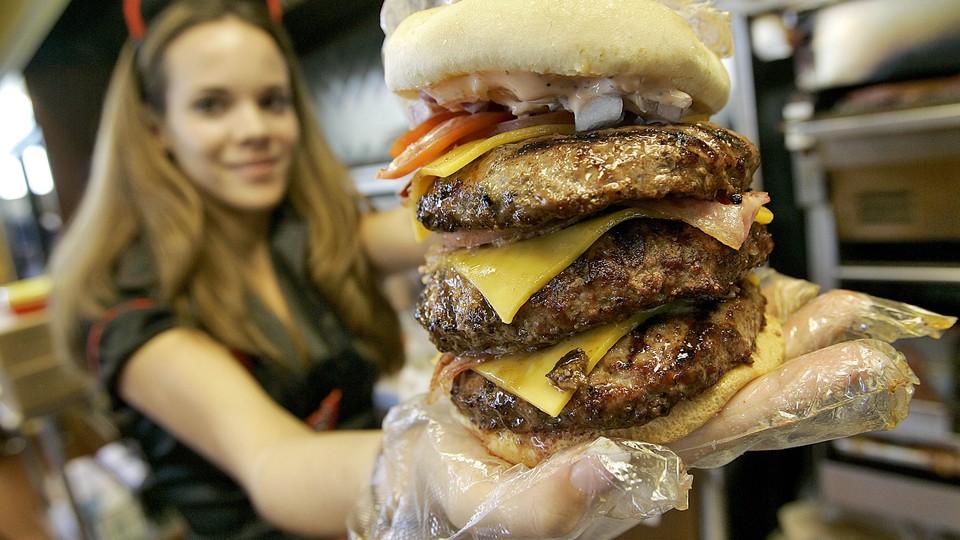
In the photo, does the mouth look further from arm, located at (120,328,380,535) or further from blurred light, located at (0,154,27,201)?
blurred light, located at (0,154,27,201)

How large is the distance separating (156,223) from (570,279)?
1.60 metres

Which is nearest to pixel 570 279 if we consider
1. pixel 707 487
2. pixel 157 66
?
pixel 707 487

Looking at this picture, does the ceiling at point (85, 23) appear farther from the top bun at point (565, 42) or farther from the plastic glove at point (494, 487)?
the plastic glove at point (494, 487)

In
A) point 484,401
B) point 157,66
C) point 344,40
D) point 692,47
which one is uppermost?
point 344,40

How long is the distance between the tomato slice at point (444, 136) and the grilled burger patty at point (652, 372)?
1.31 ft

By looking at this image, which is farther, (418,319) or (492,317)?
(418,319)

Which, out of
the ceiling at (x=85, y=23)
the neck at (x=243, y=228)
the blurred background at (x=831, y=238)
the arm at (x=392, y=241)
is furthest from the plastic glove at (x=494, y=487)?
the ceiling at (x=85, y=23)

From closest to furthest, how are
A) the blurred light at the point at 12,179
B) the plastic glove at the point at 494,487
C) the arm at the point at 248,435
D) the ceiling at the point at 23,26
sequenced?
the plastic glove at the point at 494,487 < the arm at the point at 248,435 < the ceiling at the point at 23,26 < the blurred light at the point at 12,179

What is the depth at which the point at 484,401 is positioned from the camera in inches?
35.3

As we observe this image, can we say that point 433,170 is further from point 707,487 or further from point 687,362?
point 707,487

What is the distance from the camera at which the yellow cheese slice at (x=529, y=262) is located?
79 centimetres

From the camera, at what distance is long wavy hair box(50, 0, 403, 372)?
1.77 meters

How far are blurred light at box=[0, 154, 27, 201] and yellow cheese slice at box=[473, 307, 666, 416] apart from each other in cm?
889

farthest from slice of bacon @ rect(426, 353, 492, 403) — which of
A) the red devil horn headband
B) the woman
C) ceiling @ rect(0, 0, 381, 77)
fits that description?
ceiling @ rect(0, 0, 381, 77)
